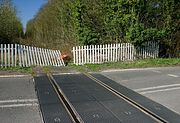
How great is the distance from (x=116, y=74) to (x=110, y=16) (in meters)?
6.14

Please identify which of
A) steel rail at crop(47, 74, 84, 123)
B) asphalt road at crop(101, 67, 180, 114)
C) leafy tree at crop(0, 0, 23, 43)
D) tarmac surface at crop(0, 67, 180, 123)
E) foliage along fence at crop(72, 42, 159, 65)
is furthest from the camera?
leafy tree at crop(0, 0, 23, 43)

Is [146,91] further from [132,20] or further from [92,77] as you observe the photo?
[132,20]

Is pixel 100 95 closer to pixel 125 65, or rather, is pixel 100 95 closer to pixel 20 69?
pixel 20 69

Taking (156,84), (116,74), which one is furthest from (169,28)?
(156,84)

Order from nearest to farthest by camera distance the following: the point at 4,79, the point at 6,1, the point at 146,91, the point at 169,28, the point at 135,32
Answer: the point at 146,91 < the point at 4,79 < the point at 135,32 < the point at 169,28 < the point at 6,1

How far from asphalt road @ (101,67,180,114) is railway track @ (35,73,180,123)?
1.29 ft

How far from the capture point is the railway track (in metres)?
7.06

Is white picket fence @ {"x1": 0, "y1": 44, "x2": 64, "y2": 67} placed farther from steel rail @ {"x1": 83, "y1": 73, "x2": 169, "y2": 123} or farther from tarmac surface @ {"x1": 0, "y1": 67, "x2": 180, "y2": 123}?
steel rail @ {"x1": 83, "y1": 73, "x2": 169, "y2": 123}

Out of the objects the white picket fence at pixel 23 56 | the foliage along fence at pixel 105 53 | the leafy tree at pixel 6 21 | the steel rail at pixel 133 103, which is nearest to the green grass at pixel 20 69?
the white picket fence at pixel 23 56

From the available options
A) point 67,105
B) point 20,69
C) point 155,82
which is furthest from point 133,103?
point 20,69

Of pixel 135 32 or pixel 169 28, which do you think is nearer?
pixel 135 32

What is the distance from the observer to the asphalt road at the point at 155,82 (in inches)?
358

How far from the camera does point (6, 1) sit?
3181 cm

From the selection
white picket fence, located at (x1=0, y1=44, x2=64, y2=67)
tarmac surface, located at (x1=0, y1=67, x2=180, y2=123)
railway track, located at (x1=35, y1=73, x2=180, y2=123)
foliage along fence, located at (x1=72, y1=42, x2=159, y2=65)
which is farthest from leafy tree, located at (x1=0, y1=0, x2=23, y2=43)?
railway track, located at (x1=35, y1=73, x2=180, y2=123)
